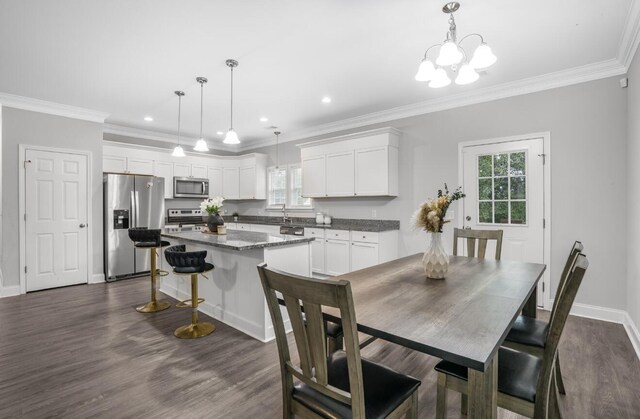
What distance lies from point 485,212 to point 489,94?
4.91 feet

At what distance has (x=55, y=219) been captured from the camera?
452cm

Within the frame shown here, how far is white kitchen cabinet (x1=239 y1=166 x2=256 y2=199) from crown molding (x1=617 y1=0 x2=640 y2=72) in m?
5.73

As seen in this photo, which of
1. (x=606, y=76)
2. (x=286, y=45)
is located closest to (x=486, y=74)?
(x=606, y=76)

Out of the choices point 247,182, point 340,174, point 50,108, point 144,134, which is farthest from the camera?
point 247,182

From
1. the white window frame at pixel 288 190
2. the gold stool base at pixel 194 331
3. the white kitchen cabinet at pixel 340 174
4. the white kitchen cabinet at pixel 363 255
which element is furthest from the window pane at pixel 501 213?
the gold stool base at pixel 194 331

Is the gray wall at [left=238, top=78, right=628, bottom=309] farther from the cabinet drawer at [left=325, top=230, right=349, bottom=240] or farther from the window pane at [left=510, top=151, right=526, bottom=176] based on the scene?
the cabinet drawer at [left=325, top=230, right=349, bottom=240]

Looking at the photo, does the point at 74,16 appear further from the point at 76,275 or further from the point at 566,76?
the point at 566,76

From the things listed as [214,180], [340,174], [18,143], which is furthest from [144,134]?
[340,174]

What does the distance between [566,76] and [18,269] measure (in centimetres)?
731

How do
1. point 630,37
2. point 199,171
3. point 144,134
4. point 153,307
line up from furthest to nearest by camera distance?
point 199,171
point 144,134
point 153,307
point 630,37

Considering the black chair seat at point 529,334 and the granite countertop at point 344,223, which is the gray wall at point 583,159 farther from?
the black chair seat at point 529,334

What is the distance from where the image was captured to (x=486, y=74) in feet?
11.3

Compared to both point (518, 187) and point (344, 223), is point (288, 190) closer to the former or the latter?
point (344, 223)

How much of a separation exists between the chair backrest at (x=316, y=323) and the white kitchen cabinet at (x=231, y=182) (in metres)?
6.07
